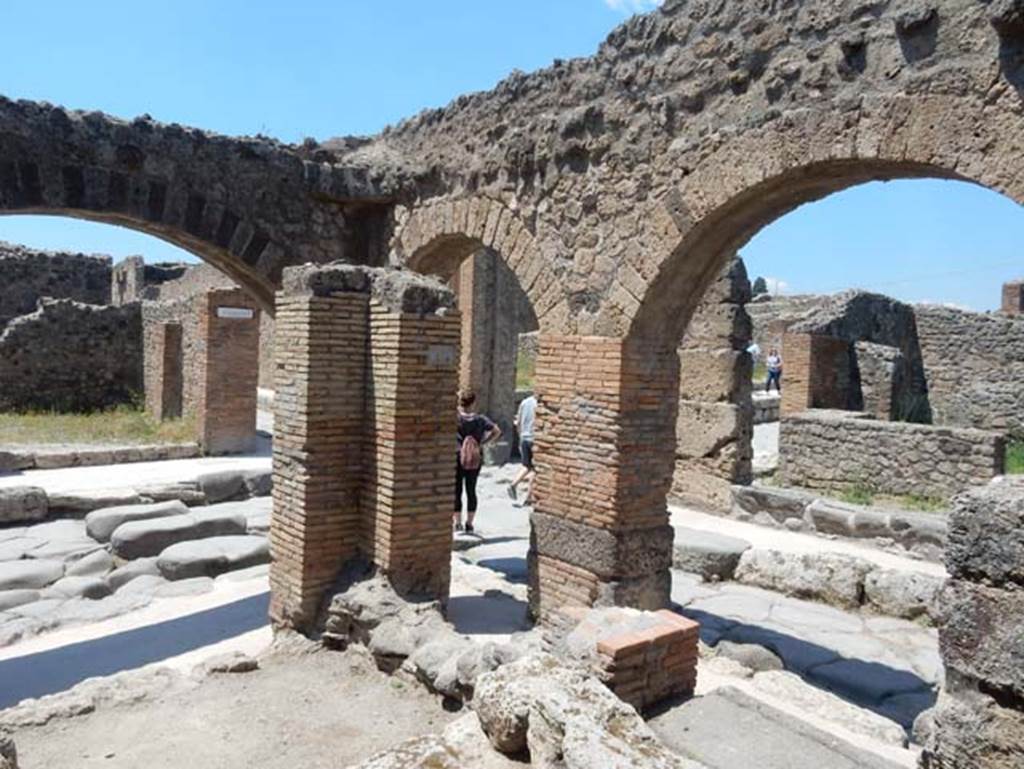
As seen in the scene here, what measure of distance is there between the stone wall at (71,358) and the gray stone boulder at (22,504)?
30.6 feet

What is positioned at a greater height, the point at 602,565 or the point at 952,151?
the point at 952,151

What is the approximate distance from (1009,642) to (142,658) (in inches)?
226

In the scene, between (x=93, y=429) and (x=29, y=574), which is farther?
(x=93, y=429)

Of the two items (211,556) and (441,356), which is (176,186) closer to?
(211,556)

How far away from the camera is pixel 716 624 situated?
22.0 feet

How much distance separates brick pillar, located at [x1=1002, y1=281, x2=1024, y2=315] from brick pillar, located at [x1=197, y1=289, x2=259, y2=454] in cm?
2443

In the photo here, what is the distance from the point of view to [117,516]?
28.1ft

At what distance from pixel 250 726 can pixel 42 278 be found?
2267 cm

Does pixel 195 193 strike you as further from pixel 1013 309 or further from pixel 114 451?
pixel 1013 309

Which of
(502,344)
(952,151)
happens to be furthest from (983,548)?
(502,344)

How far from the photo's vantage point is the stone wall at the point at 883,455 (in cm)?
1002

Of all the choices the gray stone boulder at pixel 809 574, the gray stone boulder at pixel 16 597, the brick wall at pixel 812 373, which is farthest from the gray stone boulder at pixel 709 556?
the gray stone boulder at pixel 16 597

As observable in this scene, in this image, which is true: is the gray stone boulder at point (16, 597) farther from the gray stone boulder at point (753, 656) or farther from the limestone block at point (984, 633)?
the limestone block at point (984, 633)

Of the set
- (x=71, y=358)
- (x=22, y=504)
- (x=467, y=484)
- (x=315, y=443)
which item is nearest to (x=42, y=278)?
(x=71, y=358)
